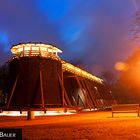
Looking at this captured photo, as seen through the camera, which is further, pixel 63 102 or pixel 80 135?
pixel 63 102

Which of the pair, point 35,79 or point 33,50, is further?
point 33,50

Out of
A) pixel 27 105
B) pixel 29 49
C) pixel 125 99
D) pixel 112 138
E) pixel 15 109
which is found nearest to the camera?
pixel 112 138

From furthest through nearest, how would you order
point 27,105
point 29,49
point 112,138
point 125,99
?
point 125,99
point 29,49
point 27,105
point 112,138

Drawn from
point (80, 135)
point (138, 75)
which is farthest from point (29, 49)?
point (80, 135)

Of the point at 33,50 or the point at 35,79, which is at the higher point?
the point at 33,50

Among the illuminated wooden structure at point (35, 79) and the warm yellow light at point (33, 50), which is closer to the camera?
the illuminated wooden structure at point (35, 79)

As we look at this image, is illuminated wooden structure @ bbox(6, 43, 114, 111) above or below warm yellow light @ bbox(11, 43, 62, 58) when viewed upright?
below

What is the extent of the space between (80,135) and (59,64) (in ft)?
105

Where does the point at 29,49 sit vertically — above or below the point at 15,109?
above

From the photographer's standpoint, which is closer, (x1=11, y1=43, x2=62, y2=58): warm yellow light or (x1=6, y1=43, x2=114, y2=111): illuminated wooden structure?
(x1=6, y1=43, x2=114, y2=111): illuminated wooden structure

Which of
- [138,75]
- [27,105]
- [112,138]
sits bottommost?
[112,138]

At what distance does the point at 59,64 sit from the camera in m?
45.6

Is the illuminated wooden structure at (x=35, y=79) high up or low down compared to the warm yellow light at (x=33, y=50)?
down

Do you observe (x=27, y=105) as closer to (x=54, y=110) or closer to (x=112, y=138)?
(x=54, y=110)
